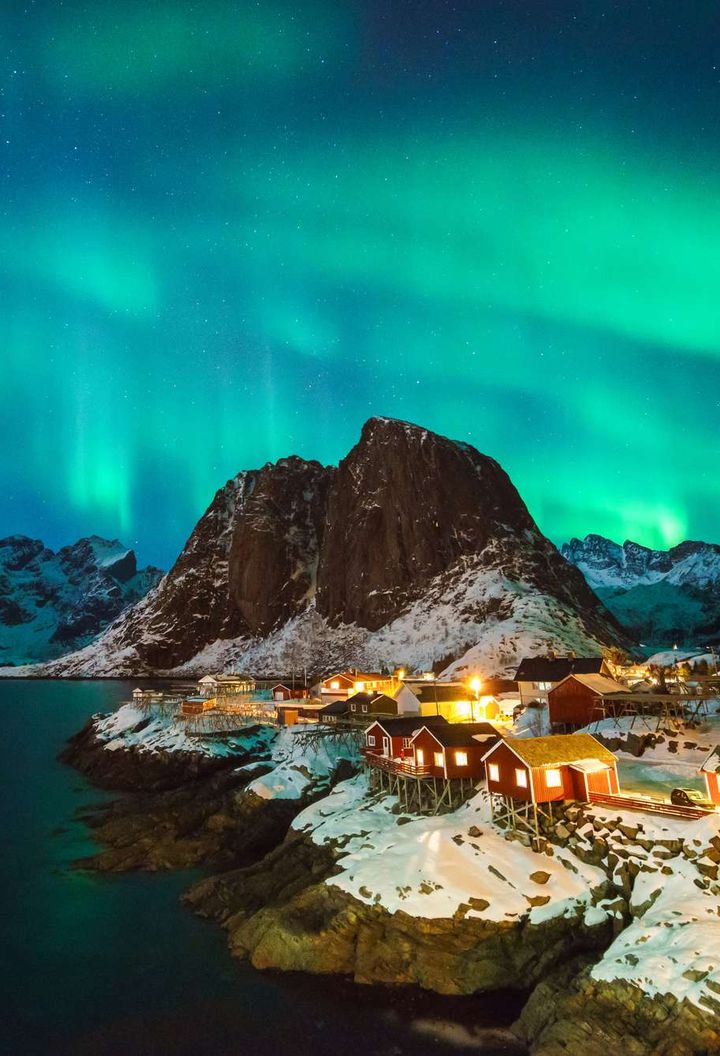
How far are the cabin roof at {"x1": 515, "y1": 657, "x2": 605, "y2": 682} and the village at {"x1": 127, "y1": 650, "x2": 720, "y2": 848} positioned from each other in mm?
148

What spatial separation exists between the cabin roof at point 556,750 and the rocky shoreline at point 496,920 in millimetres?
2675

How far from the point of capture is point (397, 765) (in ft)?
137

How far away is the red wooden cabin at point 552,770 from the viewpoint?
3184 centimetres

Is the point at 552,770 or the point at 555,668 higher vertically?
the point at 555,668

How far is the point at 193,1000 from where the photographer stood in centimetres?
2397

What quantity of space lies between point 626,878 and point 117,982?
21432 millimetres

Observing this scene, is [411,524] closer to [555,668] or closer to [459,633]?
[459,633]

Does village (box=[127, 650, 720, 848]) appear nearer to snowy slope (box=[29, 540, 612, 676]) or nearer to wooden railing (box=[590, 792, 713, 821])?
wooden railing (box=[590, 792, 713, 821])

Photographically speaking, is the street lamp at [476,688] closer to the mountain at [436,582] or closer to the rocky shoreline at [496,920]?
the rocky shoreline at [496,920]

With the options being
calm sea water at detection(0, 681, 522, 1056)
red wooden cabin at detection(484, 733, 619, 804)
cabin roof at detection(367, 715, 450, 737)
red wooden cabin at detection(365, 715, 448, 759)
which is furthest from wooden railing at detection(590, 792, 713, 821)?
red wooden cabin at detection(365, 715, 448, 759)

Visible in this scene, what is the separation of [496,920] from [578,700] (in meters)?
29.9

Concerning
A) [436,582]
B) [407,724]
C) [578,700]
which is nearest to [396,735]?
[407,724]

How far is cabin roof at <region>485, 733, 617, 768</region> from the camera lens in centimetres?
3228

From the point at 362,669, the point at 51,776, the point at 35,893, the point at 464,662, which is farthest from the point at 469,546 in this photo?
the point at 35,893
